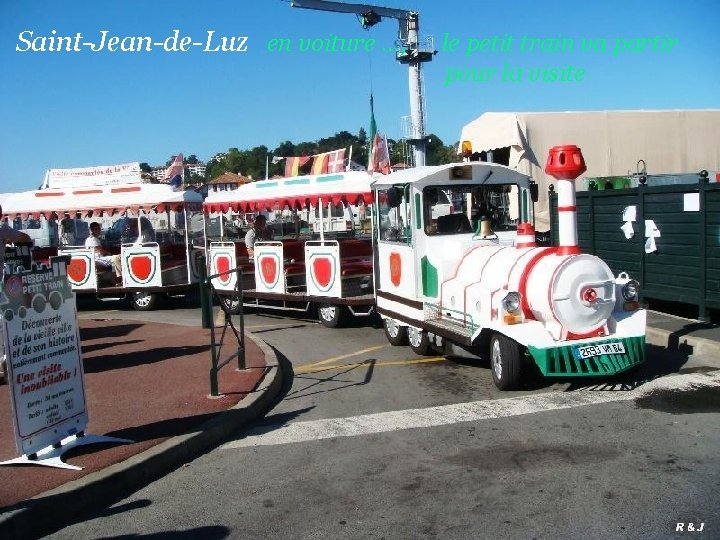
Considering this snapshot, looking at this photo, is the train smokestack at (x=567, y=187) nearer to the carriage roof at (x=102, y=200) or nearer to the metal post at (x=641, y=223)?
the metal post at (x=641, y=223)

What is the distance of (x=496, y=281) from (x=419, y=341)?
2038 millimetres

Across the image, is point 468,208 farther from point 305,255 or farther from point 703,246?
point 305,255

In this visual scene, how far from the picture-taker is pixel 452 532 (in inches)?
164

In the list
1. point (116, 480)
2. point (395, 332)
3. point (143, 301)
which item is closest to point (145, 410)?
point (116, 480)

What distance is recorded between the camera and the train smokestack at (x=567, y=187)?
7.31 m

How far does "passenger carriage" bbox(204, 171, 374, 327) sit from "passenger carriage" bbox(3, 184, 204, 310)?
92cm

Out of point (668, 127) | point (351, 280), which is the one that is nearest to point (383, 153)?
point (351, 280)

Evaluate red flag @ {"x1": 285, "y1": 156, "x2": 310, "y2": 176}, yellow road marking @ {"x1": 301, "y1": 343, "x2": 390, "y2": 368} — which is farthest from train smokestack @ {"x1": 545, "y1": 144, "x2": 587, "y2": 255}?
red flag @ {"x1": 285, "y1": 156, "x2": 310, "y2": 176}

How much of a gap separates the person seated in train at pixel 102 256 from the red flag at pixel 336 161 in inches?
207

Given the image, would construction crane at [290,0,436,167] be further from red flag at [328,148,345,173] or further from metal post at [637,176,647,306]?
metal post at [637,176,647,306]

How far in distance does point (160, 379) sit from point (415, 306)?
326 centimetres

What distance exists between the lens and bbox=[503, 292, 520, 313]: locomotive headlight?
716cm

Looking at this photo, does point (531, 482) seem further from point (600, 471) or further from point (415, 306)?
point (415, 306)

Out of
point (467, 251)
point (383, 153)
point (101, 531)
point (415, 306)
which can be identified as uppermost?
point (383, 153)
